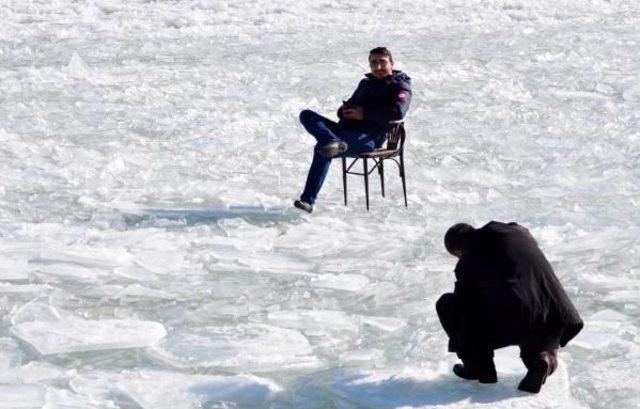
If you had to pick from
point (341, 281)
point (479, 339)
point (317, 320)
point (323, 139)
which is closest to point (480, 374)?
point (479, 339)

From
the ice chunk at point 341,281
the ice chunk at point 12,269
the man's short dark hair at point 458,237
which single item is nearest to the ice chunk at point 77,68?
the ice chunk at point 12,269

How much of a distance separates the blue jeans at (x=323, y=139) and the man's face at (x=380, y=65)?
1.42 feet

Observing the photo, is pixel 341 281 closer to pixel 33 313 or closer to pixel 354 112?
pixel 354 112

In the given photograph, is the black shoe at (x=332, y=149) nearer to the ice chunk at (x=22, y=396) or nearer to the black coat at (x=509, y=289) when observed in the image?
the black coat at (x=509, y=289)

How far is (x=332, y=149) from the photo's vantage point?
23.8 feet

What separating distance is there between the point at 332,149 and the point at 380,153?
16.3 inches

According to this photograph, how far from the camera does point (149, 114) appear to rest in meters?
11.2

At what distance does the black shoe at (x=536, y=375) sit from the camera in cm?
445

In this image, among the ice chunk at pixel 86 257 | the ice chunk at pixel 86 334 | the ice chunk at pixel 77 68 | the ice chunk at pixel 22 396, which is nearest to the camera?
the ice chunk at pixel 22 396

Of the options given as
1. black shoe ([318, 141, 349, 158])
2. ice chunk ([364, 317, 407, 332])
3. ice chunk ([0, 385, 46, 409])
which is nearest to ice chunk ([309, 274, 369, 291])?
ice chunk ([364, 317, 407, 332])

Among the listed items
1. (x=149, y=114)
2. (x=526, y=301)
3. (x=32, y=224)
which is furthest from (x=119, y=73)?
(x=526, y=301)

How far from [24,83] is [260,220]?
6.17m

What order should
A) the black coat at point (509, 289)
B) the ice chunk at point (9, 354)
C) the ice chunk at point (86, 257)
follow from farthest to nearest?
the ice chunk at point (86, 257) < the ice chunk at point (9, 354) < the black coat at point (509, 289)

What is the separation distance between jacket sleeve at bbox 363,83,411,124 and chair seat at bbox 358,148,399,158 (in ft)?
0.85
